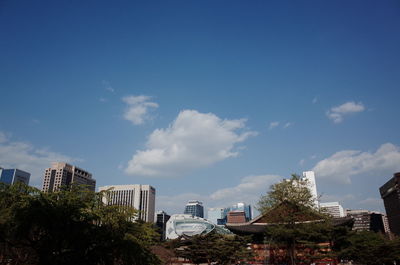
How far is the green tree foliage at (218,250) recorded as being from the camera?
34219mm

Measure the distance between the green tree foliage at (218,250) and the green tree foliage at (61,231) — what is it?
23637 mm

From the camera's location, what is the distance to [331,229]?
2992 centimetres

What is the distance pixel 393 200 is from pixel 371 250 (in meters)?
123

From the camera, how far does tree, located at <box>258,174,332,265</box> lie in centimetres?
2795

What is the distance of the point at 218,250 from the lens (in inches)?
1380

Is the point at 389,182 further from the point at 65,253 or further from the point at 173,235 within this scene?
the point at 65,253

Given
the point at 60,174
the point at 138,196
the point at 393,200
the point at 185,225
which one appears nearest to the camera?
the point at 185,225

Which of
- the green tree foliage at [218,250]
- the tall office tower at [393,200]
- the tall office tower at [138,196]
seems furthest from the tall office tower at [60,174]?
the tall office tower at [393,200]

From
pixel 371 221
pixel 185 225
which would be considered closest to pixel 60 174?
pixel 185 225

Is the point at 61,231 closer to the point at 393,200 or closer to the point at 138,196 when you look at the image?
the point at 393,200

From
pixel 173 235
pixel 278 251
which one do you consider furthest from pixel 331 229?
pixel 173 235

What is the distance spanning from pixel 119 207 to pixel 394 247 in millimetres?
33736

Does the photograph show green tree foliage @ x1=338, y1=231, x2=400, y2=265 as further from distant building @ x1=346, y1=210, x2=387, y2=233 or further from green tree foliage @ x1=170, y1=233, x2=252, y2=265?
distant building @ x1=346, y1=210, x2=387, y2=233

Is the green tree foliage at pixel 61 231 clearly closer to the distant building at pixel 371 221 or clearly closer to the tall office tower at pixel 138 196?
the tall office tower at pixel 138 196
